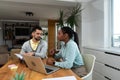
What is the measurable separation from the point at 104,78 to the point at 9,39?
332 inches

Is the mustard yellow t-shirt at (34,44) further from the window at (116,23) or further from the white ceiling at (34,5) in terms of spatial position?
the window at (116,23)

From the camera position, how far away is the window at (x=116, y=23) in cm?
319

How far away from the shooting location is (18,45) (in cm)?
1027

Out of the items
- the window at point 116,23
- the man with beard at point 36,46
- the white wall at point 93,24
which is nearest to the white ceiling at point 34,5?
the white wall at point 93,24

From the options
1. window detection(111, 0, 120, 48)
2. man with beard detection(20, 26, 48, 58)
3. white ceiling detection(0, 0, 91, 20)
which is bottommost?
man with beard detection(20, 26, 48, 58)

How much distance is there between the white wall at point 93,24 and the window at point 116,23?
0.24 metres

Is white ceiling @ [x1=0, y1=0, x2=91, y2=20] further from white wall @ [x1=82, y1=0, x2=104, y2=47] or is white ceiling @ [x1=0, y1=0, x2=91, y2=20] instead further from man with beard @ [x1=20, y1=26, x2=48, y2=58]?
man with beard @ [x1=20, y1=26, x2=48, y2=58]

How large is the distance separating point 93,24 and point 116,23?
0.66 metres

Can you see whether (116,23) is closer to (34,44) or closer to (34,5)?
(34,44)

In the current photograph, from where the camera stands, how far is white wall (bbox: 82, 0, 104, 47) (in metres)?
3.46

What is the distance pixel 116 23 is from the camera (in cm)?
329

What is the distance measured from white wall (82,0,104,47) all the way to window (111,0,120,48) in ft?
0.79

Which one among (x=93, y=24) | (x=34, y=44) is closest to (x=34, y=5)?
(x=93, y=24)

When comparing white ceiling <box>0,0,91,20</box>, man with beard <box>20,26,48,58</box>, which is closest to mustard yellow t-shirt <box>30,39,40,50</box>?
man with beard <box>20,26,48,58</box>
